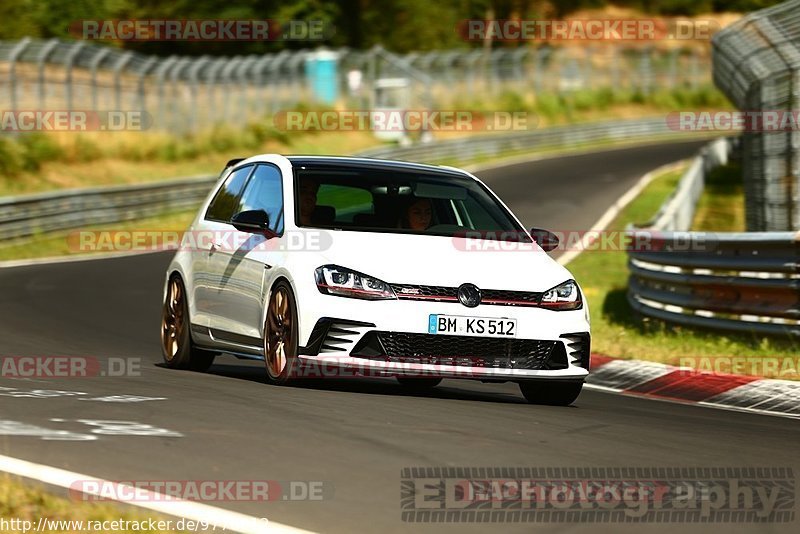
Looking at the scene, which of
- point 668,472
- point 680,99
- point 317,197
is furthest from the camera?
point 680,99

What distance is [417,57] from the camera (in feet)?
189

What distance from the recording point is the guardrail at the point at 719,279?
1328 cm

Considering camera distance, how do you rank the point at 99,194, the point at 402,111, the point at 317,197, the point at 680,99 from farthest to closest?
the point at 680,99 → the point at 402,111 → the point at 99,194 → the point at 317,197

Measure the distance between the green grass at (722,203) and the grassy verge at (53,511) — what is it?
20552 mm

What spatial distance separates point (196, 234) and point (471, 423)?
164 inches

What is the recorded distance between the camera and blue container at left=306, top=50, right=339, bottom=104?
53.9 m

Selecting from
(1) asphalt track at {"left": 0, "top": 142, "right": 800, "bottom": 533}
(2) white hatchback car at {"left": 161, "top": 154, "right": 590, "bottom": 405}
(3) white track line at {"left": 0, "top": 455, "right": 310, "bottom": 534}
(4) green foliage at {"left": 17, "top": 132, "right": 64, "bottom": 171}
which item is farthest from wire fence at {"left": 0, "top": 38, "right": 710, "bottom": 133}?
(3) white track line at {"left": 0, "top": 455, "right": 310, "bottom": 534}

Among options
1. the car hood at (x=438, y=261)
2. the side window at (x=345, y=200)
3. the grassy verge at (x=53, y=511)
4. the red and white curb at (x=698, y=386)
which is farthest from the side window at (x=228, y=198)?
the grassy verge at (x=53, y=511)

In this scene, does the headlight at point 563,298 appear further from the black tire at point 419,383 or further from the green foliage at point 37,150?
the green foliage at point 37,150

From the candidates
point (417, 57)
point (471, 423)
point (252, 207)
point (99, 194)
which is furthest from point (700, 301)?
point (417, 57)

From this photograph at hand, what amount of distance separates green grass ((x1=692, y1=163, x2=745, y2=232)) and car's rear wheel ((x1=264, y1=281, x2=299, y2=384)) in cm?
1630

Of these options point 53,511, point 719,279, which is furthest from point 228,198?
point 53,511

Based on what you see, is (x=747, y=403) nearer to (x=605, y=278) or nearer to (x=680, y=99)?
(x=605, y=278)

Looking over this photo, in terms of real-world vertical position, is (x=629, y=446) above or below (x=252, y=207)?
below
